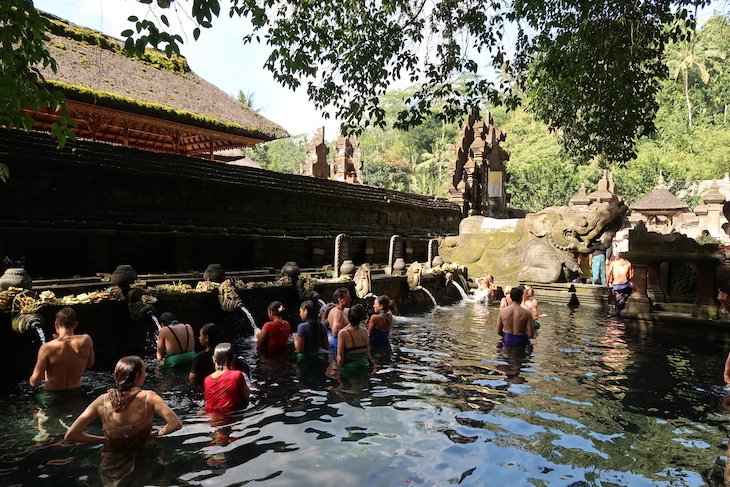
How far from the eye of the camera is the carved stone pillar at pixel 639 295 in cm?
1214

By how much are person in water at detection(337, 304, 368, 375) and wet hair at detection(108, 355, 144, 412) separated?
360 centimetres

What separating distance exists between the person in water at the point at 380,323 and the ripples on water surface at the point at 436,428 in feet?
1.67

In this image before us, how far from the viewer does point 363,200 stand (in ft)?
66.9

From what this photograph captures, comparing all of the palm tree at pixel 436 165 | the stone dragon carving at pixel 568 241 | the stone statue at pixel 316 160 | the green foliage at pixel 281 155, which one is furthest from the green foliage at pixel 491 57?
the green foliage at pixel 281 155

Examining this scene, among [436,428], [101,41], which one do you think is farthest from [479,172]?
[436,428]

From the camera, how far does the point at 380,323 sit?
9.43m

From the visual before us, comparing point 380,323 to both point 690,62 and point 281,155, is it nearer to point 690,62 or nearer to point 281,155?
point 690,62

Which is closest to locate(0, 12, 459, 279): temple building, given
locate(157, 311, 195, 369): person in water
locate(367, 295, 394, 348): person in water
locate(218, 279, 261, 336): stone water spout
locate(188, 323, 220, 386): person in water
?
locate(218, 279, 261, 336): stone water spout

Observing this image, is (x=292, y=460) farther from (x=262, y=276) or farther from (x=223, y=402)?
(x=262, y=276)

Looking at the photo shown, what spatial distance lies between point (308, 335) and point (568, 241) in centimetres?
1388

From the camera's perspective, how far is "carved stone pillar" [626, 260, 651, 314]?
39.8 feet

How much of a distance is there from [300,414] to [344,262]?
322 inches

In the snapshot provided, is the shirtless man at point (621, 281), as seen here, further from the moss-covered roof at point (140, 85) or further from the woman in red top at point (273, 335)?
the moss-covered roof at point (140, 85)

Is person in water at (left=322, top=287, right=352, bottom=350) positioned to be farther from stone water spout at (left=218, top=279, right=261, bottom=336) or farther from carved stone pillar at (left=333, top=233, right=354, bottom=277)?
carved stone pillar at (left=333, top=233, right=354, bottom=277)
